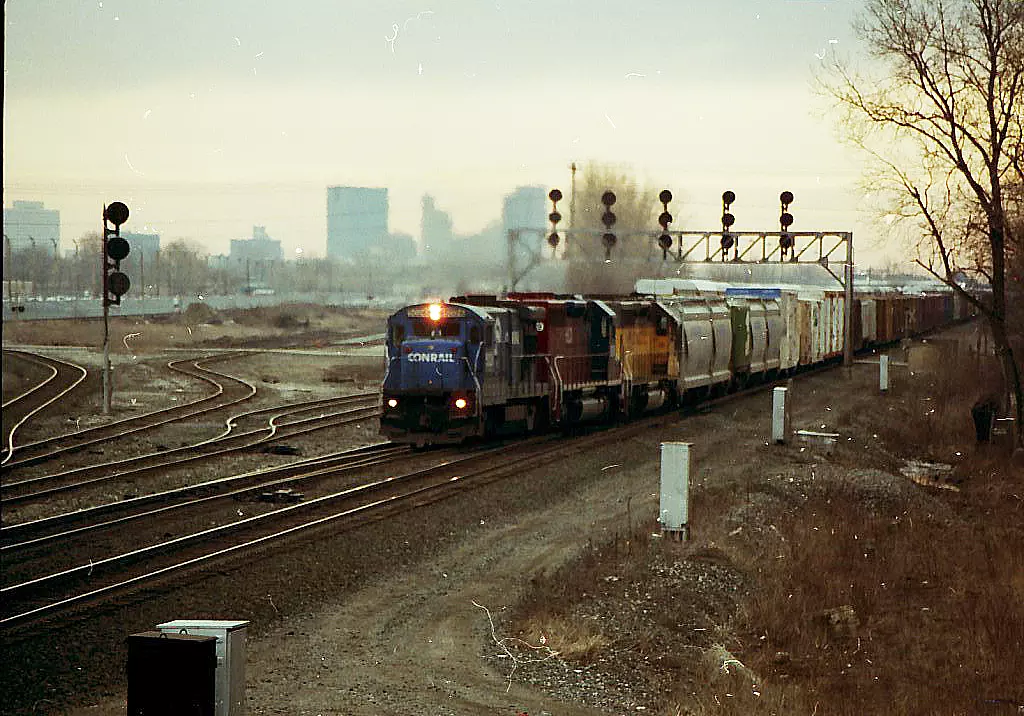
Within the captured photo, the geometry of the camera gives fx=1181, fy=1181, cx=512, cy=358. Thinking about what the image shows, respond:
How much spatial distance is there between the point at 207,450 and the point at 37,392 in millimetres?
13811

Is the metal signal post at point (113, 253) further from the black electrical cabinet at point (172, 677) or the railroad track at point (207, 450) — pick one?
the black electrical cabinet at point (172, 677)

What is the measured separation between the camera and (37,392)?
34.7 meters

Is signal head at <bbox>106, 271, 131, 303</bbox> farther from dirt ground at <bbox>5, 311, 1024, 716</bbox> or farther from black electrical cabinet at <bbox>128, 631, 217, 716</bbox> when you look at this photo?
black electrical cabinet at <bbox>128, 631, 217, 716</bbox>

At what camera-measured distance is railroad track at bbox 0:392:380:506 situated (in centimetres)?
1852

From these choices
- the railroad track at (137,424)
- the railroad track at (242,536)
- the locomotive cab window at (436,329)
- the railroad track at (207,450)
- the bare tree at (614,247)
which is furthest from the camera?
the bare tree at (614,247)

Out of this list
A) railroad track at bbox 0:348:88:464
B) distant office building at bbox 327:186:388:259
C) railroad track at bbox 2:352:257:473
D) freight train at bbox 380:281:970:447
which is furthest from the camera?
distant office building at bbox 327:186:388:259

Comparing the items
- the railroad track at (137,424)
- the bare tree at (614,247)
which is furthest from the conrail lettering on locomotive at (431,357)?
the bare tree at (614,247)

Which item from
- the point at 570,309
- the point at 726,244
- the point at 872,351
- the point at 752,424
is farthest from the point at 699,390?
the point at 872,351

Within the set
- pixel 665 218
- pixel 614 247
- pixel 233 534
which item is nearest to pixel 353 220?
pixel 614 247

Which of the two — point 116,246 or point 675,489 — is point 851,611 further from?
point 116,246

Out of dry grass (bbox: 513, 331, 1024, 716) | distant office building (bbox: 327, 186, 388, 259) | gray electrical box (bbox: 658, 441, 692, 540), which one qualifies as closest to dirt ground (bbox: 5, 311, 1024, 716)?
dry grass (bbox: 513, 331, 1024, 716)

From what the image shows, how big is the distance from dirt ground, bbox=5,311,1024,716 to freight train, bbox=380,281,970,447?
151 inches

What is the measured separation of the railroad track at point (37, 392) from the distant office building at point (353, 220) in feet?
172

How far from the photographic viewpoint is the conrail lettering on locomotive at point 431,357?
23.0 metres
